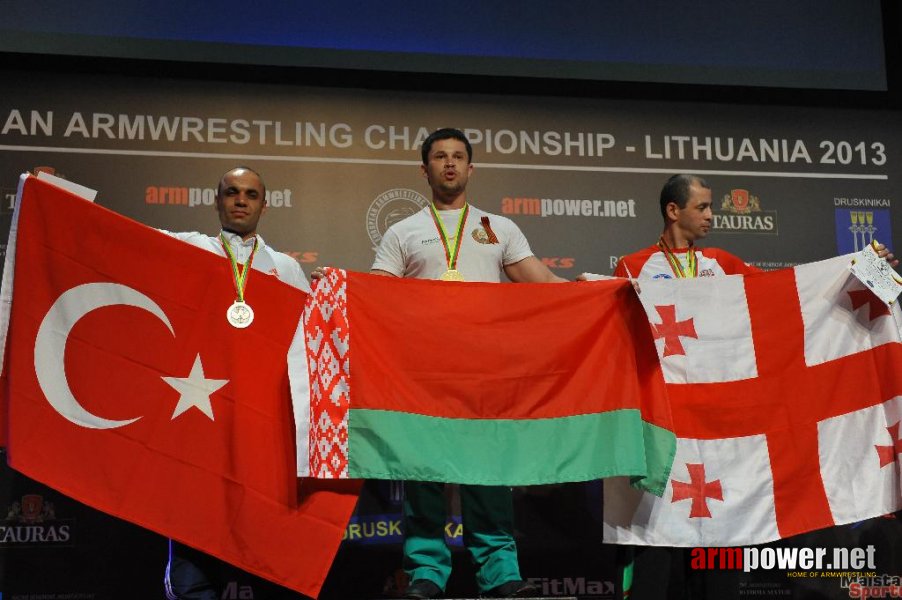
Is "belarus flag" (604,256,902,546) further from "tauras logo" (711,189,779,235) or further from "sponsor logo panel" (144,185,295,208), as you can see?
"sponsor logo panel" (144,185,295,208)

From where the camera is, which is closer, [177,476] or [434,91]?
[177,476]

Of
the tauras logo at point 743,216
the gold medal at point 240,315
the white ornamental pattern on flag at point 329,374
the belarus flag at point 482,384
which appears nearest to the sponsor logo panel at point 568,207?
the tauras logo at point 743,216

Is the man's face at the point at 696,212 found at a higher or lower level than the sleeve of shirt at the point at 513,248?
higher

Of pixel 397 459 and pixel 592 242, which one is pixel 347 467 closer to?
pixel 397 459

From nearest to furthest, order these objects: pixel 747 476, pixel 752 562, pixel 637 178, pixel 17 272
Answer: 1. pixel 17 272
2. pixel 747 476
3. pixel 752 562
4. pixel 637 178

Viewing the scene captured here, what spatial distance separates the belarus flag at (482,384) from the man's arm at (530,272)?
19 centimetres

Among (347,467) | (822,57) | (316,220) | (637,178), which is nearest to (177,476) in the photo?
(347,467)

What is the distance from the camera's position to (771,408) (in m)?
3.51

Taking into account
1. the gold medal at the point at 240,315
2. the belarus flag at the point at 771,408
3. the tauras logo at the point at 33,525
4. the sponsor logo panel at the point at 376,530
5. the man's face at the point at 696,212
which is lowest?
the sponsor logo panel at the point at 376,530

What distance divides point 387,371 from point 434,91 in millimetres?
2000

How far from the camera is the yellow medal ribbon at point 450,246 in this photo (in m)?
3.50

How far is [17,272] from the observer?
10.1 ft
